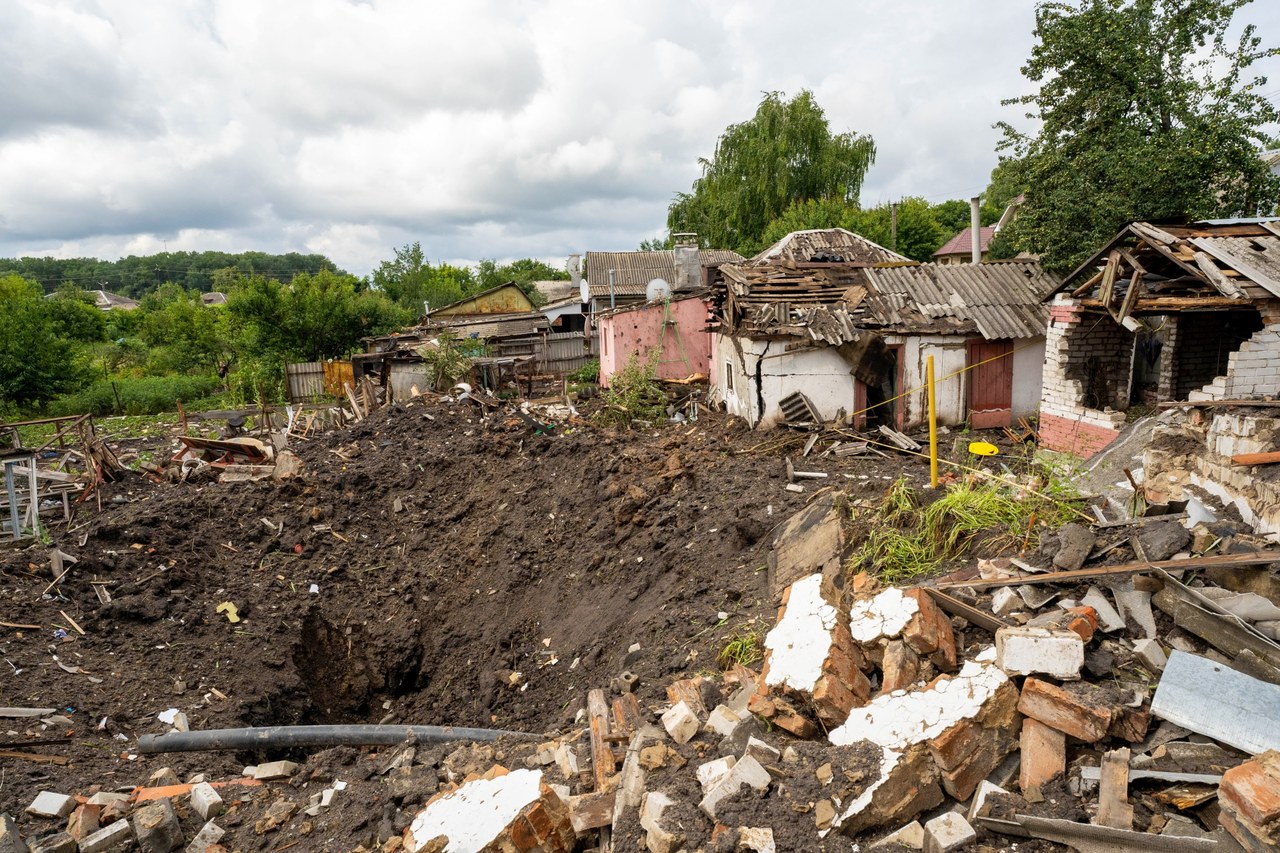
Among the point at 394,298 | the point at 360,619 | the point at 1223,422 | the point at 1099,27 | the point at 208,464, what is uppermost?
the point at 1099,27

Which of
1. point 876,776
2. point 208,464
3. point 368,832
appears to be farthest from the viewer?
point 208,464

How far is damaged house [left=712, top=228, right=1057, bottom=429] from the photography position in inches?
482

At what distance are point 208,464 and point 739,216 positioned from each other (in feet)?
86.2

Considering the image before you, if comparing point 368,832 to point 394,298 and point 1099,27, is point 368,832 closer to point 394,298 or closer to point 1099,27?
A: point 1099,27

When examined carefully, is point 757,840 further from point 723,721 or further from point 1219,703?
point 1219,703

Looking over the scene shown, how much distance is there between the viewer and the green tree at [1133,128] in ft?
39.0

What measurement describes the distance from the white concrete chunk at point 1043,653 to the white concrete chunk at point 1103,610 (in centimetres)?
34

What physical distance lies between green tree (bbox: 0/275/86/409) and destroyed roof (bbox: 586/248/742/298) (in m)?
18.8

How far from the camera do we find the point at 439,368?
16.7 m

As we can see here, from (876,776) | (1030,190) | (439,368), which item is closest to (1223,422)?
(876,776)

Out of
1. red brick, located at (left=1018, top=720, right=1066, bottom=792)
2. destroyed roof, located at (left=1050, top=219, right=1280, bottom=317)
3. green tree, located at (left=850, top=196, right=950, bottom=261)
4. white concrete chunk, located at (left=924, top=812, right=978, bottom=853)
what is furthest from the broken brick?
green tree, located at (left=850, top=196, right=950, bottom=261)

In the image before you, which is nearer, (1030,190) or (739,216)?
(1030,190)

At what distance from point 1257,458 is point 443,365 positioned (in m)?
15.3

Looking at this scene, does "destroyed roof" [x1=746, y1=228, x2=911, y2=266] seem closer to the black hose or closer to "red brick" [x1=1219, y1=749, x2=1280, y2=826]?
the black hose
